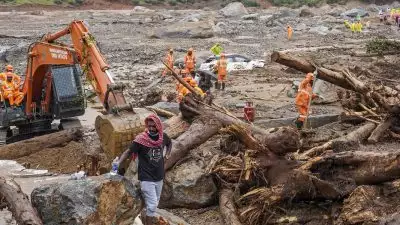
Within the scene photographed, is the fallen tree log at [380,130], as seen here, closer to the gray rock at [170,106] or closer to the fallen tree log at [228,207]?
the fallen tree log at [228,207]

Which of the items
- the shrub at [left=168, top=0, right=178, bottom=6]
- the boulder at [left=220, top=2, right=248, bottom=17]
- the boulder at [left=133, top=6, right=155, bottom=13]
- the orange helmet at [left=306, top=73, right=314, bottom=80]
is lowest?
the shrub at [left=168, top=0, right=178, bottom=6]

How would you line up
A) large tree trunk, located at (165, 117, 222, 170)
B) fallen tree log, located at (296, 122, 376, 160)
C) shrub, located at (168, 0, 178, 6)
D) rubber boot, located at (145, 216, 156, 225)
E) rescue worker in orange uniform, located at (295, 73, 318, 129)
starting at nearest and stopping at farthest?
rubber boot, located at (145, 216, 156, 225) → fallen tree log, located at (296, 122, 376, 160) → large tree trunk, located at (165, 117, 222, 170) → rescue worker in orange uniform, located at (295, 73, 318, 129) → shrub, located at (168, 0, 178, 6)

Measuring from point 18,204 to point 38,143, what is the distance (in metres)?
5.77

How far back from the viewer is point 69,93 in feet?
43.1

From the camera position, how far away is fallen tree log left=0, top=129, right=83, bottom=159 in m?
12.4

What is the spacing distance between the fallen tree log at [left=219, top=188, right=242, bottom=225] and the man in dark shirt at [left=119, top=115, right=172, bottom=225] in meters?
1.38

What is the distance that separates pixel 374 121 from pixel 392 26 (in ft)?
131

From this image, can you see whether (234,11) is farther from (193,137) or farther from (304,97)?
(193,137)

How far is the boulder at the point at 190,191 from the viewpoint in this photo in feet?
30.9

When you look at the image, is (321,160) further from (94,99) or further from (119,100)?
(94,99)

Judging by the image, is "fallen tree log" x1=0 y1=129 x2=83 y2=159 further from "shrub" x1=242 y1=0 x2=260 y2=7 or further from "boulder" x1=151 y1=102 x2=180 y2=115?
"shrub" x1=242 y1=0 x2=260 y2=7

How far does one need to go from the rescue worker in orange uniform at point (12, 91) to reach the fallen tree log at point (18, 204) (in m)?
6.06

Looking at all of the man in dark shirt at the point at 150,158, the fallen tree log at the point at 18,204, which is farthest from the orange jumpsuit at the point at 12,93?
the man in dark shirt at the point at 150,158

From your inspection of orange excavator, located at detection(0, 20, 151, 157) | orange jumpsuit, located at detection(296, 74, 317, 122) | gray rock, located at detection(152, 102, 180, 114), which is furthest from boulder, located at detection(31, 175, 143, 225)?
gray rock, located at detection(152, 102, 180, 114)
